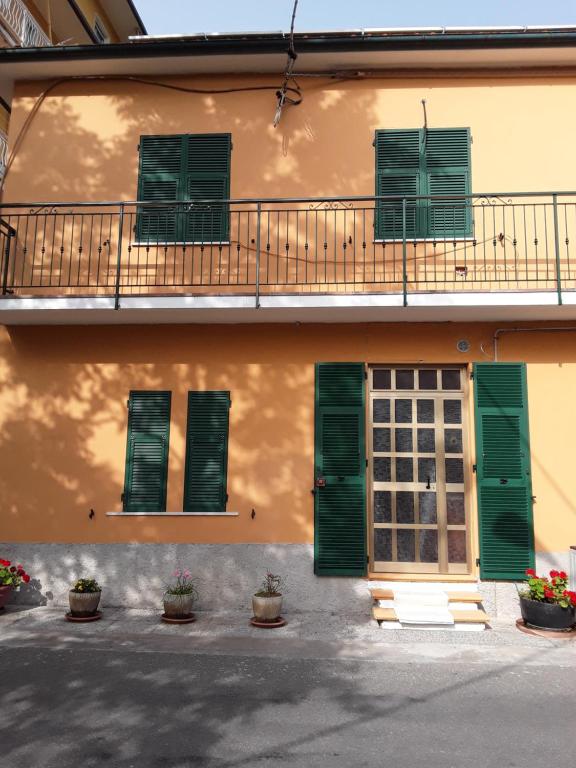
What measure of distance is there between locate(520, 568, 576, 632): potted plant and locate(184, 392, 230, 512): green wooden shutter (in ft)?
13.0

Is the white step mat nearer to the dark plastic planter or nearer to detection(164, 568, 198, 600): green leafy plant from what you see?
the dark plastic planter

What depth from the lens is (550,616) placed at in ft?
23.4

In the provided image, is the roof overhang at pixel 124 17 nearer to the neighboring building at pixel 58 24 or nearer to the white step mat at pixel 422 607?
the neighboring building at pixel 58 24

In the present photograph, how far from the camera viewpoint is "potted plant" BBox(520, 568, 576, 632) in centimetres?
709

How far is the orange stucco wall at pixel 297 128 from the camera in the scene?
8828 mm

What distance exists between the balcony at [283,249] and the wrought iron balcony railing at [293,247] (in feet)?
0.06

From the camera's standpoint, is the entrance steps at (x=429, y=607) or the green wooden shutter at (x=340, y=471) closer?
the entrance steps at (x=429, y=607)

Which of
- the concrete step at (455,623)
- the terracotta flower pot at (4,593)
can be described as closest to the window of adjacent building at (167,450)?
the terracotta flower pot at (4,593)

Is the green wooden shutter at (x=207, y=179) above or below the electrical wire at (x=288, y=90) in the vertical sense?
below

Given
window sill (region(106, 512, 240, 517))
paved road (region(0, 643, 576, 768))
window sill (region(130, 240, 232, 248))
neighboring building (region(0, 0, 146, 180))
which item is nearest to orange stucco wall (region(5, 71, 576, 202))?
window sill (region(130, 240, 232, 248))

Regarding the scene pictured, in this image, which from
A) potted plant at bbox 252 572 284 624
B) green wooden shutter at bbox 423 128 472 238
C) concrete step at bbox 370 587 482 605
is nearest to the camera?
potted plant at bbox 252 572 284 624

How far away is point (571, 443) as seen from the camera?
814 centimetres

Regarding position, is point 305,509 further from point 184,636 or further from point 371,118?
point 371,118

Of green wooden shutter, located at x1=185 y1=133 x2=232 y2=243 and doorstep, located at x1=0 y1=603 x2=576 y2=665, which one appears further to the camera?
green wooden shutter, located at x1=185 y1=133 x2=232 y2=243
